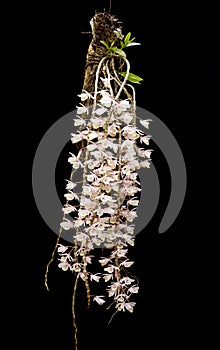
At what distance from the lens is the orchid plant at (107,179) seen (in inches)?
72.5

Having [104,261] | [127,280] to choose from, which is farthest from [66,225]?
[127,280]

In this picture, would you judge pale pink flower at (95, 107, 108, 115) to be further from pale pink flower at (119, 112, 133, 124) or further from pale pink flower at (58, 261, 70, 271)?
pale pink flower at (58, 261, 70, 271)

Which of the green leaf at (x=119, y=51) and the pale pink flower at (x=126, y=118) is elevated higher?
the green leaf at (x=119, y=51)

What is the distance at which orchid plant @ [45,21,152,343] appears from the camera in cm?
184

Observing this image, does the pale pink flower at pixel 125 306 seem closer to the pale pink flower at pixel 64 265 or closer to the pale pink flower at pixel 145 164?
the pale pink flower at pixel 64 265

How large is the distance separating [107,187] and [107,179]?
4 cm

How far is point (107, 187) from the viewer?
1.84 meters

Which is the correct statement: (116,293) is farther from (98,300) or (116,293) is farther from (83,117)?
(83,117)

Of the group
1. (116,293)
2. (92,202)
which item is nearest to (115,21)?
(92,202)

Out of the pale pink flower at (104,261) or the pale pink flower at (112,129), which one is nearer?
the pale pink flower at (112,129)

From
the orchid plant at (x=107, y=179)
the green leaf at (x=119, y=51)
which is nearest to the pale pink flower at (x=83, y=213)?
the orchid plant at (x=107, y=179)

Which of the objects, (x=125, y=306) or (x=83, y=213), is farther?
(x=125, y=306)

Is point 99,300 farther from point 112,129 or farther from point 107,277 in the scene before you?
point 112,129
